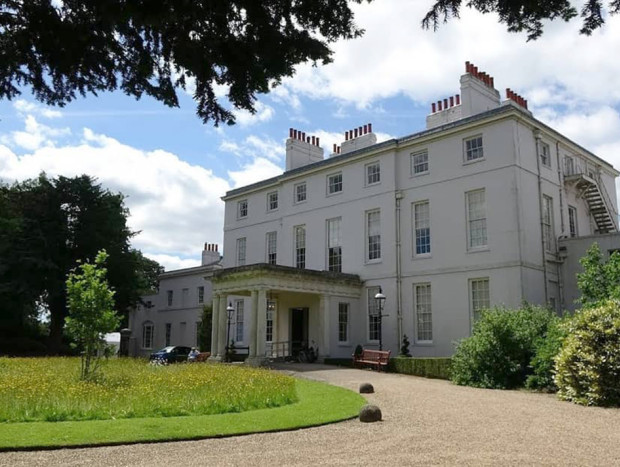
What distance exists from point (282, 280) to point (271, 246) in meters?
9.27

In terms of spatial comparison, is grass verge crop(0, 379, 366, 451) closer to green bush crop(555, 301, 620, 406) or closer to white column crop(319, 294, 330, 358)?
green bush crop(555, 301, 620, 406)

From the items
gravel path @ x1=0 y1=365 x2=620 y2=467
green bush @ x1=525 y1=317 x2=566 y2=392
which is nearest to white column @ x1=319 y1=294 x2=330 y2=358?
green bush @ x1=525 y1=317 x2=566 y2=392

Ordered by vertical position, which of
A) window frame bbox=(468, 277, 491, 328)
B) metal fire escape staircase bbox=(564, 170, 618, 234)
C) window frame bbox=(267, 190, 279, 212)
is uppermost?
window frame bbox=(267, 190, 279, 212)

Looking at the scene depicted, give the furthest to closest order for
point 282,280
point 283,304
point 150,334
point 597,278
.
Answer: point 150,334 < point 283,304 < point 282,280 < point 597,278

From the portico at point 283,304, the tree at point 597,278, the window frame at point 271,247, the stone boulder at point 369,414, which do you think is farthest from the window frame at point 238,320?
the stone boulder at point 369,414

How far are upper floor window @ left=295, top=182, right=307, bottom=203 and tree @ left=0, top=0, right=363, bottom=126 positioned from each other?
29.1 m

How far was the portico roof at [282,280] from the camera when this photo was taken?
25.9 meters

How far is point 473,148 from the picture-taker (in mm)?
26109

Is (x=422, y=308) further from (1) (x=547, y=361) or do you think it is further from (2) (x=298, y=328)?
(1) (x=547, y=361)

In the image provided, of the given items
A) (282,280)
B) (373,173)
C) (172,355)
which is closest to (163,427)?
(282,280)

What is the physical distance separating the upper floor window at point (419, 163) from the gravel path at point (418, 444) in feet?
53.4

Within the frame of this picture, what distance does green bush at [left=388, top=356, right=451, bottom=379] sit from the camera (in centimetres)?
2145

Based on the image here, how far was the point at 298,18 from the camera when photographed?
4.20 metres

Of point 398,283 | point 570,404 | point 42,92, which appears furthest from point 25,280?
point 42,92
